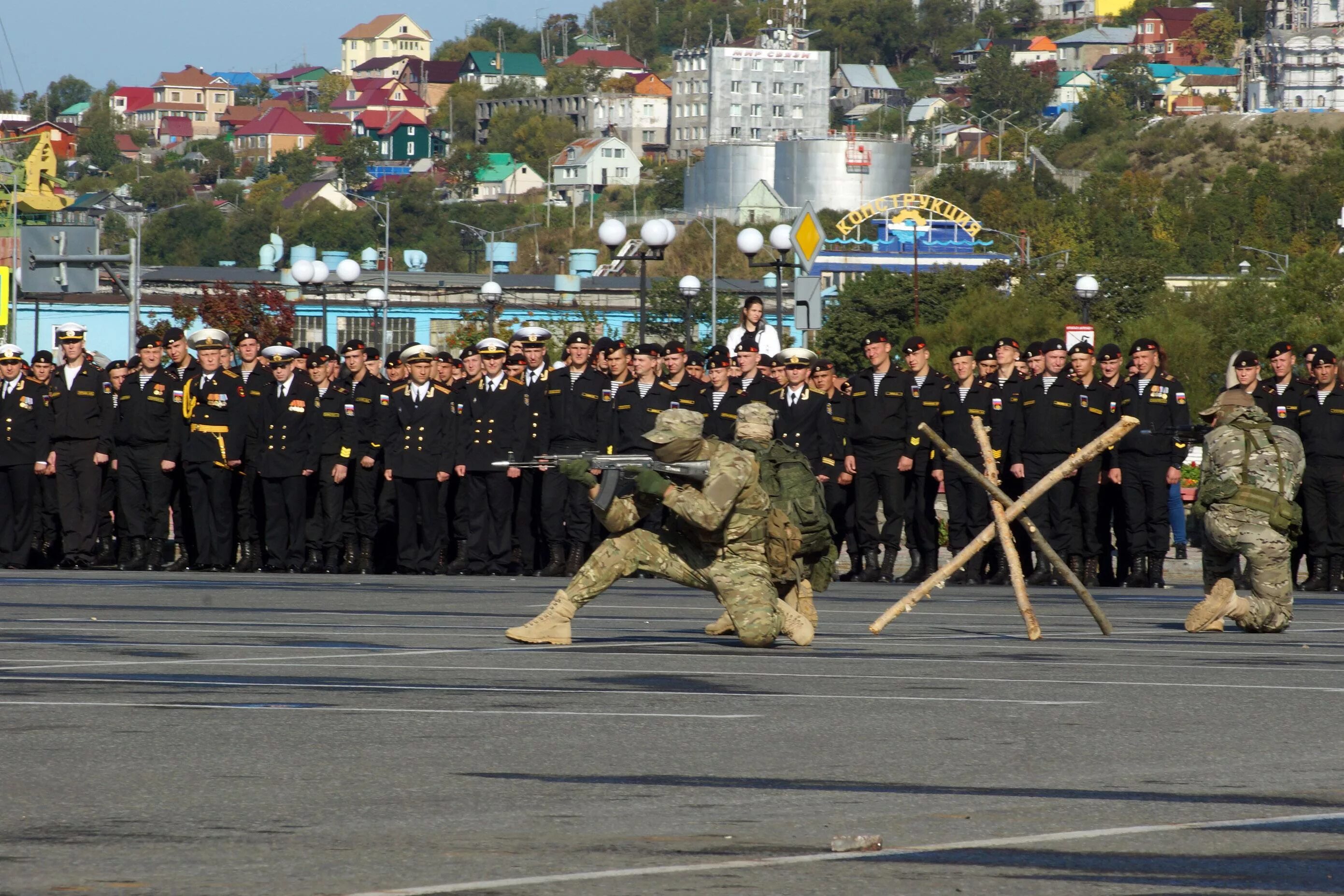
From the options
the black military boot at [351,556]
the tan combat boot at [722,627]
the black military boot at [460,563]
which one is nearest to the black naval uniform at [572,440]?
the black military boot at [460,563]

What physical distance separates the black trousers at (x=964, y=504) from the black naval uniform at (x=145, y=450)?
7.54 m

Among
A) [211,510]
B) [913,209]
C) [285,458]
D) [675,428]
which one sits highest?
[913,209]

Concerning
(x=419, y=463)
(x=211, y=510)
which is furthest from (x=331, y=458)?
(x=211, y=510)

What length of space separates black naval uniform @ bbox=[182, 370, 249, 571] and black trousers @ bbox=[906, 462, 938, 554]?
6539mm

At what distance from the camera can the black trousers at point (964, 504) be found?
19.3 m

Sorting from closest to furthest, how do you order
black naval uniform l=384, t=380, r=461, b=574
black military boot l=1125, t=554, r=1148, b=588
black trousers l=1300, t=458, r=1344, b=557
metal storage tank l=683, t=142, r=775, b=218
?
black trousers l=1300, t=458, r=1344, b=557 < black military boot l=1125, t=554, r=1148, b=588 < black naval uniform l=384, t=380, r=461, b=574 < metal storage tank l=683, t=142, r=775, b=218

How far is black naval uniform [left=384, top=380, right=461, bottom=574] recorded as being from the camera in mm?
20234

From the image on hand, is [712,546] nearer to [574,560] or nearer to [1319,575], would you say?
[574,560]

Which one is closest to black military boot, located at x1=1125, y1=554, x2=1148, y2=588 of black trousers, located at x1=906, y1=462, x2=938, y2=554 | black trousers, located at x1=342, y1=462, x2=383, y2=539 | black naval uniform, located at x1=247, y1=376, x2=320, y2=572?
black trousers, located at x1=906, y1=462, x2=938, y2=554

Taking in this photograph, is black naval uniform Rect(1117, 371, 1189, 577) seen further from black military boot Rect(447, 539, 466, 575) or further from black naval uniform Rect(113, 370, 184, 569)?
black naval uniform Rect(113, 370, 184, 569)

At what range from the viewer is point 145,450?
805 inches

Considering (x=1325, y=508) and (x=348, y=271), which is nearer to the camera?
(x=1325, y=508)

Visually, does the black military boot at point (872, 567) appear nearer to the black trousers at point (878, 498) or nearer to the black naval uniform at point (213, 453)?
the black trousers at point (878, 498)

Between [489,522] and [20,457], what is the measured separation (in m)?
4.73
